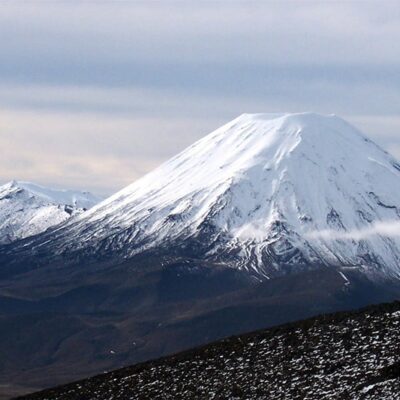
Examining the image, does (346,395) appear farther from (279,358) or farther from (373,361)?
(279,358)

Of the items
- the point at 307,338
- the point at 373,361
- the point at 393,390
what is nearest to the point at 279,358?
the point at 307,338

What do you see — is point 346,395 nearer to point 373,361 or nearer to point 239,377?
point 373,361

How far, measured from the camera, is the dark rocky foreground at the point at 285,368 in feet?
163

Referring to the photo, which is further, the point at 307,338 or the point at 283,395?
the point at 307,338

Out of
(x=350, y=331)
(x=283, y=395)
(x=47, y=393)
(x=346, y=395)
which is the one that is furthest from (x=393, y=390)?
(x=47, y=393)

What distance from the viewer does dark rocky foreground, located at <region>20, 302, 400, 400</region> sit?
49.8 meters

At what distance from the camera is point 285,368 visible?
2100 inches

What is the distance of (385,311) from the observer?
57500 mm

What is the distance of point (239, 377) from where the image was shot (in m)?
54.2

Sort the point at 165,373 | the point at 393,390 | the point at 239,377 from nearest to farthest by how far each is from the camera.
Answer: the point at 393,390, the point at 239,377, the point at 165,373

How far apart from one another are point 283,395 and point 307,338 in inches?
228

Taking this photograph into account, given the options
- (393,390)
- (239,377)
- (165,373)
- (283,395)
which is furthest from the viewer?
(165,373)

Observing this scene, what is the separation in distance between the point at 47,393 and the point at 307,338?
43.5 ft

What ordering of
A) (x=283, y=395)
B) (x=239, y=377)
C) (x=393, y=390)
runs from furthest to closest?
(x=239, y=377) < (x=283, y=395) < (x=393, y=390)
